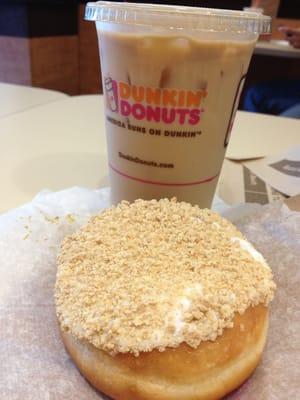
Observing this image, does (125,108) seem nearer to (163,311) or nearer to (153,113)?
(153,113)

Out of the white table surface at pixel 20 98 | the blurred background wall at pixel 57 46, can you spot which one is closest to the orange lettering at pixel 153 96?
the white table surface at pixel 20 98

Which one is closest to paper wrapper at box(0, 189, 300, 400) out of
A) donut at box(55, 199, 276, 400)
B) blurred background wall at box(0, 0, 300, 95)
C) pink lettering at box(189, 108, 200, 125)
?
donut at box(55, 199, 276, 400)

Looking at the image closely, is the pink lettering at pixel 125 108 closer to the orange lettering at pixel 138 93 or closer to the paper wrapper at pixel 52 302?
the orange lettering at pixel 138 93

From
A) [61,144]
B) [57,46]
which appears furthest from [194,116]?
[57,46]

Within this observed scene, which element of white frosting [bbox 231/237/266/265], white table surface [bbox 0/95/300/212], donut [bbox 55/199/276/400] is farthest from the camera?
white table surface [bbox 0/95/300/212]

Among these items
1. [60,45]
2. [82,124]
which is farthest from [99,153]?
[60,45]

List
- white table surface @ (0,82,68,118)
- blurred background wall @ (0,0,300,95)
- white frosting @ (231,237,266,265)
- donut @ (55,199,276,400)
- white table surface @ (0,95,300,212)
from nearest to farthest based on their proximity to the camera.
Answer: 1. donut @ (55,199,276,400)
2. white frosting @ (231,237,266,265)
3. white table surface @ (0,95,300,212)
4. white table surface @ (0,82,68,118)
5. blurred background wall @ (0,0,300,95)

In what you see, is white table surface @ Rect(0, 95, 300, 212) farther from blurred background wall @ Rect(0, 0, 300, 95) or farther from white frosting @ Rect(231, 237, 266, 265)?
blurred background wall @ Rect(0, 0, 300, 95)

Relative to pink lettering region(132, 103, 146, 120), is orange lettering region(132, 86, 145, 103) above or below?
above
